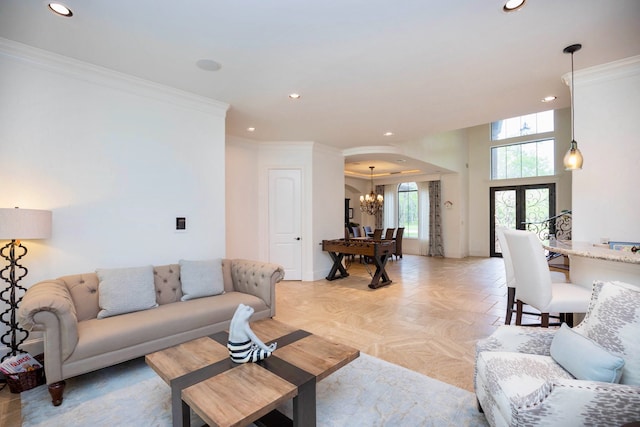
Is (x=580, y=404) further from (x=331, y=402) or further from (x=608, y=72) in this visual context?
(x=608, y=72)

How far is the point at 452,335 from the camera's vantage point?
320 centimetres

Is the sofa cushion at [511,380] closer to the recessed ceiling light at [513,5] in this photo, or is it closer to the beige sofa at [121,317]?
the beige sofa at [121,317]

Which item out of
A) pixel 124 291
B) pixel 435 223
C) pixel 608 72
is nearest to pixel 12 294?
pixel 124 291

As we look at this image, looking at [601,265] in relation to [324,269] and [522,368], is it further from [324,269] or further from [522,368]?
[324,269]

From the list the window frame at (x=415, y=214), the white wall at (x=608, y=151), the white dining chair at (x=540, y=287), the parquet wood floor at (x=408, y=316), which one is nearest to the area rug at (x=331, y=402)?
the parquet wood floor at (x=408, y=316)

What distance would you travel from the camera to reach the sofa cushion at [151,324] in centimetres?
218

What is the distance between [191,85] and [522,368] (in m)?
3.84

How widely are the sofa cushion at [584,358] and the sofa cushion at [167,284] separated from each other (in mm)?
3180

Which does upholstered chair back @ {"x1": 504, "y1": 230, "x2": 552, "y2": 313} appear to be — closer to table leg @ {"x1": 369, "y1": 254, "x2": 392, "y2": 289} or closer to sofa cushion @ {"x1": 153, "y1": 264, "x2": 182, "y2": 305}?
table leg @ {"x1": 369, "y1": 254, "x2": 392, "y2": 289}

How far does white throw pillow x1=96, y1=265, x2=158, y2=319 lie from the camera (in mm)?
2564

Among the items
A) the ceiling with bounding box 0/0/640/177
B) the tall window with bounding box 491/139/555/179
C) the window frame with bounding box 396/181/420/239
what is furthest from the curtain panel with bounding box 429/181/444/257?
the ceiling with bounding box 0/0/640/177

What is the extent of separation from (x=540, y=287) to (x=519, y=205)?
7884 millimetres

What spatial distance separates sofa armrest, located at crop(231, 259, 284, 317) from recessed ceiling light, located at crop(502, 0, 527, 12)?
9.94 ft

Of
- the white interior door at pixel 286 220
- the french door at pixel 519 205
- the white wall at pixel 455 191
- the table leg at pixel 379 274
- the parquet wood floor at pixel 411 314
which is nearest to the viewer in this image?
the parquet wood floor at pixel 411 314
